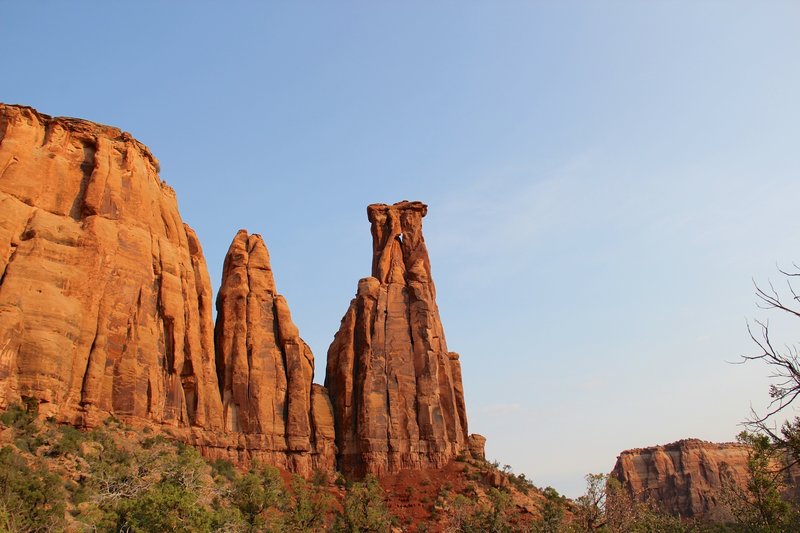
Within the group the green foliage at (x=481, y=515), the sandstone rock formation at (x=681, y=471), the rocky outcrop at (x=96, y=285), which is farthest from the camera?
the sandstone rock formation at (x=681, y=471)

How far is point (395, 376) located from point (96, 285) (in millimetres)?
30458

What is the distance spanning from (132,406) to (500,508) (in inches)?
1147

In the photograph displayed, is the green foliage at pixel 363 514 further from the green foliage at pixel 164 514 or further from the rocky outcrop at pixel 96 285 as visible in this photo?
the green foliage at pixel 164 514

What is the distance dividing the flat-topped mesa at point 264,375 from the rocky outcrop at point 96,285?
12.5ft

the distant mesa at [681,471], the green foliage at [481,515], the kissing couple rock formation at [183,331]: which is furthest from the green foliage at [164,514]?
the distant mesa at [681,471]

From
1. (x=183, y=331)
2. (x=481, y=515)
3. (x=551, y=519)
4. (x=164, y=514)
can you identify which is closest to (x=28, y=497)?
(x=164, y=514)

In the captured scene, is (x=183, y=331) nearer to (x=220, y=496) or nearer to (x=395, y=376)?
(x=220, y=496)

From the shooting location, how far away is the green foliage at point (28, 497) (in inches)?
1289

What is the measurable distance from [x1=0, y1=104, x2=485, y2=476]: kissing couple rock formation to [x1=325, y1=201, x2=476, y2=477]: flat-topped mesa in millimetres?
140

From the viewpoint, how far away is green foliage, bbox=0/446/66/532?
3275cm

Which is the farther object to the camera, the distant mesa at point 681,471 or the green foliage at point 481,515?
the distant mesa at point 681,471

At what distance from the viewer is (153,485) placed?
39.9 m

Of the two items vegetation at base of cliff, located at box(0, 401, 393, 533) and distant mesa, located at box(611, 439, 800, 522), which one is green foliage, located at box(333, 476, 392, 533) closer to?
vegetation at base of cliff, located at box(0, 401, 393, 533)

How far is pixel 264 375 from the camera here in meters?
67.1
